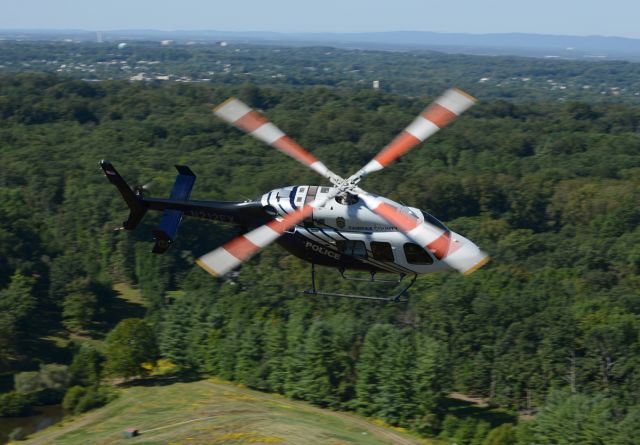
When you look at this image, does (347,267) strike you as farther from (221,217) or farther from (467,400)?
(467,400)

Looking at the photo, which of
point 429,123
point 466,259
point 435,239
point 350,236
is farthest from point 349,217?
point 466,259

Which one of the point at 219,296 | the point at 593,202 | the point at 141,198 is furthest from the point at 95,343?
the point at 593,202

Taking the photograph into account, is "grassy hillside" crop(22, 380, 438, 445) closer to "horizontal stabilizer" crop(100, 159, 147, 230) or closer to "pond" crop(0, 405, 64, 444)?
"pond" crop(0, 405, 64, 444)

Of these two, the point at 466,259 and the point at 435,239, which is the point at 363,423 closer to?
the point at 435,239

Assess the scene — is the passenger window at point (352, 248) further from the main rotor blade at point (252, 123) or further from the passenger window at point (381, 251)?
the main rotor blade at point (252, 123)

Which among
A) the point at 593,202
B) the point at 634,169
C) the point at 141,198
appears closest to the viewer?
the point at 141,198

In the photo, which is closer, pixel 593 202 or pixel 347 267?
pixel 347 267

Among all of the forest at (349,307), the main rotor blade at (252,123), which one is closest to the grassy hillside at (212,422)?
the forest at (349,307)
